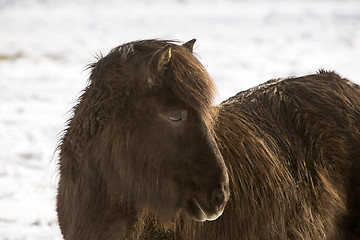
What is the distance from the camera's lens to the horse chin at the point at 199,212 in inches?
90.1

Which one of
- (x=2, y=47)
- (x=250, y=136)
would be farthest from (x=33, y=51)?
(x=250, y=136)

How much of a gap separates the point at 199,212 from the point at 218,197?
0.40 ft

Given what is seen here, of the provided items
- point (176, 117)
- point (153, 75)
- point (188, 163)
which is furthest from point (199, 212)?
point (153, 75)

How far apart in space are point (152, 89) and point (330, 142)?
1.21 metres

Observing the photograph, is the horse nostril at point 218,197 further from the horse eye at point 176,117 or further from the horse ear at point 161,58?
the horse ear at point 161,58

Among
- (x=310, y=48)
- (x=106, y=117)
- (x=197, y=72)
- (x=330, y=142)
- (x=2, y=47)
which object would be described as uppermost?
(x=2, y=47)

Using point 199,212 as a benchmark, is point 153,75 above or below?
above

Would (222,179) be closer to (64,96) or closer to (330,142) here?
(330,142)

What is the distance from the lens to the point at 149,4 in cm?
2636

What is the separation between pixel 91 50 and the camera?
16.4 m

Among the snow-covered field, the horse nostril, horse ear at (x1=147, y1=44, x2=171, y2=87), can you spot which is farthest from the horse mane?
the horse nostril

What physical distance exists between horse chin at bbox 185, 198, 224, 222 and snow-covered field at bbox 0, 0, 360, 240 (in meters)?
0.59

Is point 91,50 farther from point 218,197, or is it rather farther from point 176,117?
point 218,197

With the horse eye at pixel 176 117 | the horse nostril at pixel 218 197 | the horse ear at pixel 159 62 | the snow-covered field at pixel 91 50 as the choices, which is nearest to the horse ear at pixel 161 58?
the horse ear at pixel 159 62
